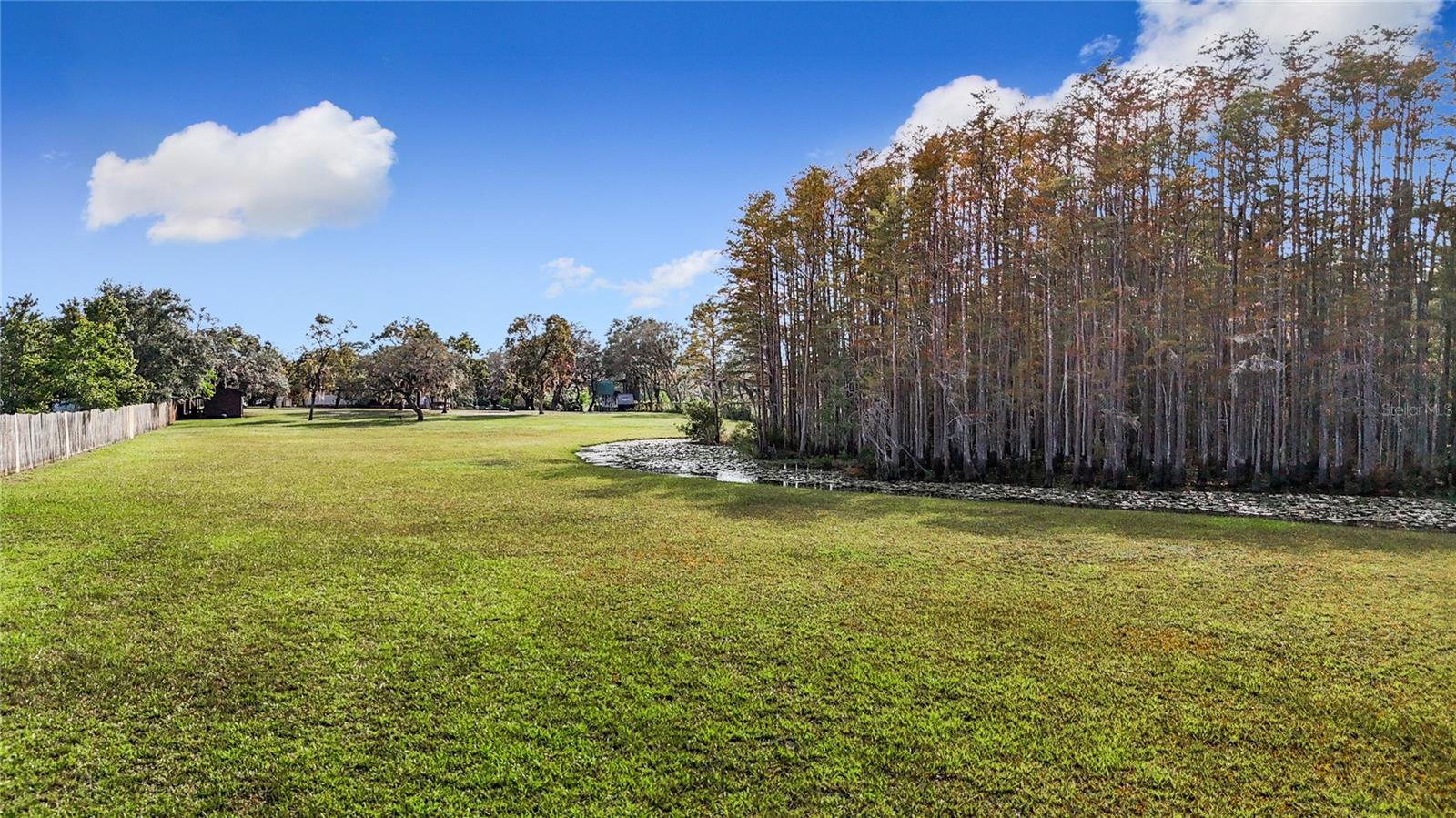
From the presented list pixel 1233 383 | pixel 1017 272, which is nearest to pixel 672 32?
pixel 1017 272

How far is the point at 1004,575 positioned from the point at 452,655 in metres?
4.45

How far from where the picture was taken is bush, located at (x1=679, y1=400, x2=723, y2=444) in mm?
22578

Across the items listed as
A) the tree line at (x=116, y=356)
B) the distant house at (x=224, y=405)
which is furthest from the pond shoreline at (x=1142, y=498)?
the distant house at (x=224, y=405)

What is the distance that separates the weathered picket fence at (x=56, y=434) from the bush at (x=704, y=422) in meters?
16.3

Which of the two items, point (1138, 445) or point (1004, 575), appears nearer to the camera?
point (1004, 575)

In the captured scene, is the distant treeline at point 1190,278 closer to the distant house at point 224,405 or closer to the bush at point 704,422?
the bush at point 704,422

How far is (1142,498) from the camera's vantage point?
11.0 meters

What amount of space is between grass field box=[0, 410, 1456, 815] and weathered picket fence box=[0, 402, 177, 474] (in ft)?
20.0

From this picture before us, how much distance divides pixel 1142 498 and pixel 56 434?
21.8 metres

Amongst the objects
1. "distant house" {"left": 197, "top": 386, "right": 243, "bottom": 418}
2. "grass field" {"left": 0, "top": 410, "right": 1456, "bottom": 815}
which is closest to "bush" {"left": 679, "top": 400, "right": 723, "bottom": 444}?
"grass field" {"left": 0, "top": 410, "right": 1456, "bottom": 815}

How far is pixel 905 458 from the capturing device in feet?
47.4

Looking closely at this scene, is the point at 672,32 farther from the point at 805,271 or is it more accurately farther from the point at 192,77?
the point at 805,271

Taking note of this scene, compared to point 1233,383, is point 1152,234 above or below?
above

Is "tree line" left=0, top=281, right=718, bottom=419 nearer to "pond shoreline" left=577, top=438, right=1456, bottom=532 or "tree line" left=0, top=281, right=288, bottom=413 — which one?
"tree line" left=0, top=281, right=288, bottom=413
